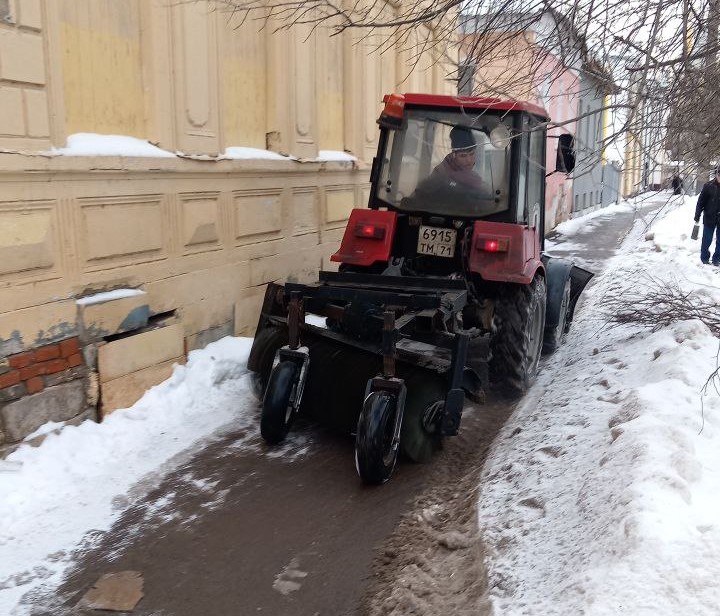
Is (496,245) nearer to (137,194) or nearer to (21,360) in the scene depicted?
(137,194)

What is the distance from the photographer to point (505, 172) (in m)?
5.85

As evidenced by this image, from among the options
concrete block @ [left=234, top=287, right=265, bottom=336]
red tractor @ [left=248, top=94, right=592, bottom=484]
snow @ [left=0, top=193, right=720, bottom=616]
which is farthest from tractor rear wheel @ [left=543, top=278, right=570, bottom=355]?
concrete block @ [left=234, top=287, right=265, bottom=336]

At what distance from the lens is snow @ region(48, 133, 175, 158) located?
5.12 metres

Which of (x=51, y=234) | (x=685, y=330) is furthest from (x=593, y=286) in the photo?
(x=51, y=234)

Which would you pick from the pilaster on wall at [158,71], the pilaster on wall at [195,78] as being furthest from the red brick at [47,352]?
the pilaster on wall at [195,78]

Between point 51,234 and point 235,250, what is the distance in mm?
2311

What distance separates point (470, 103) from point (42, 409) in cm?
384

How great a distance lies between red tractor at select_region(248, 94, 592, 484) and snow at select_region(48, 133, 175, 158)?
1551mm

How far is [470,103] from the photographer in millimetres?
5656

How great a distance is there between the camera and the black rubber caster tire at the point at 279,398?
479 centimetres

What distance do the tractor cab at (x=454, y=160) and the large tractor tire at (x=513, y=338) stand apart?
2.05 ft

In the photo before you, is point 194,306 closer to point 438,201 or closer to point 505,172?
point 438,201

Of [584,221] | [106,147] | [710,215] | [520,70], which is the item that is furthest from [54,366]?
[584,221]

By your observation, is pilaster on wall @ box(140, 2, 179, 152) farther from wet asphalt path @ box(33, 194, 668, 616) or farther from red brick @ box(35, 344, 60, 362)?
wet asphalt path @ box(33, 194, 668, 616)
